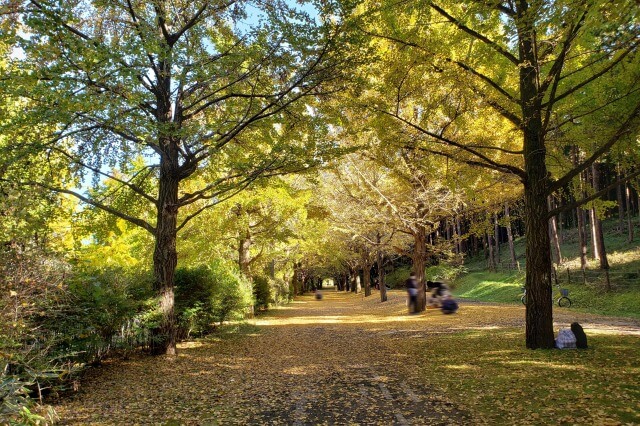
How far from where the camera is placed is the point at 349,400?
6.43m

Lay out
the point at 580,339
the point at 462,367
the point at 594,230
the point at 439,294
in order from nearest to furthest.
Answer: the point at 462,367 < the point at 580,339 < the point at 439,294 < the point at 594,230

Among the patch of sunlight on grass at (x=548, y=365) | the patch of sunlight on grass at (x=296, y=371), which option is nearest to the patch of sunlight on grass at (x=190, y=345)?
the patch of sunlight on grass at (x=296, y=371)

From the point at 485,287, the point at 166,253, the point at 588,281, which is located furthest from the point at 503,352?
the point at 485,287

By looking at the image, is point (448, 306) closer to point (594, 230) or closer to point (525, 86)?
point (525, 86)

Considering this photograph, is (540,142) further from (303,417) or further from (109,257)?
(109,257)

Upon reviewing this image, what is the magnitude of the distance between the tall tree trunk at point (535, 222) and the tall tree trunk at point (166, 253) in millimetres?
8547

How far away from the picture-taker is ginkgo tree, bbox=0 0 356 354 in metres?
7.47

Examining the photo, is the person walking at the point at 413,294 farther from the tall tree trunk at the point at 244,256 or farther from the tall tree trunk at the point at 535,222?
the tall tree trunk at the point at 535,222

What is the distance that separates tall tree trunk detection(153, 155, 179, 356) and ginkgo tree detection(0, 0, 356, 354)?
3 centimetres

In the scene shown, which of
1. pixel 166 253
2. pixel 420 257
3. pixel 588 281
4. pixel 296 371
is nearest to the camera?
pixel 296 371

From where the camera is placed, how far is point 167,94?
10969 millimetres

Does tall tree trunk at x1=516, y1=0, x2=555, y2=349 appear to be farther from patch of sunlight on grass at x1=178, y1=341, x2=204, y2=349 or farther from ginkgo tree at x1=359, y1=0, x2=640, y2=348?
patch of sunlight on grass at x1=178, y1=341, x2=204, y2=349

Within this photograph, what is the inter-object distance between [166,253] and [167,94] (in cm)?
418

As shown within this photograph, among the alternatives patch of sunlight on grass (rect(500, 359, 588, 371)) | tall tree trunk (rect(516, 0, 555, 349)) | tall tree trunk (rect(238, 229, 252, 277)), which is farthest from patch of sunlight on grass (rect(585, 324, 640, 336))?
tall tree trunk (rect(238, 229, 252, 277))
